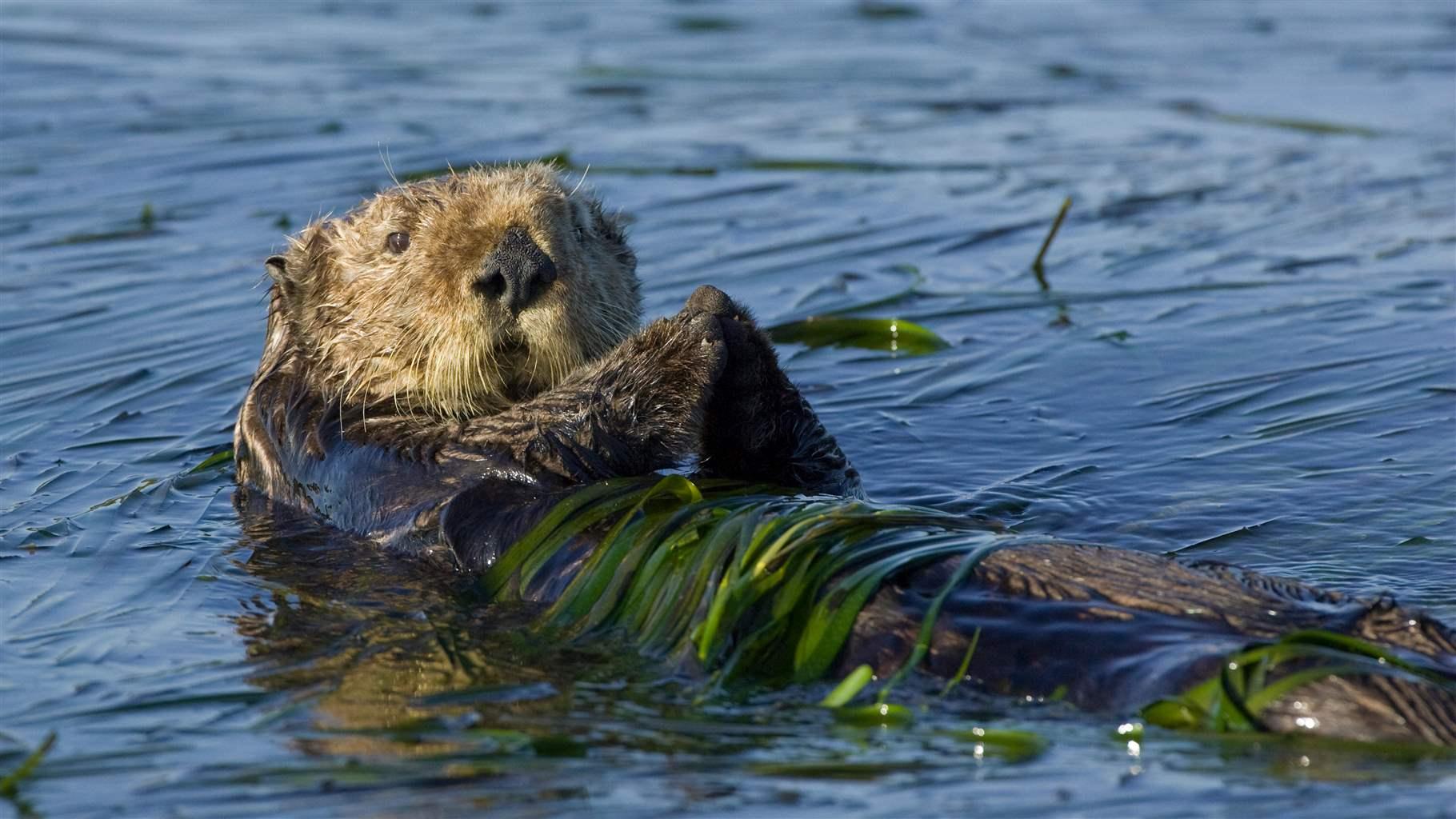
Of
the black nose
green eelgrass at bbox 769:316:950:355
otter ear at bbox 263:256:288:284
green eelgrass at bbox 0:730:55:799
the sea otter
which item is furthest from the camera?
green eelgrass at bbox 769:316:950:355

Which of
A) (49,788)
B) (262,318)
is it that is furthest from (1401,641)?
(262,318)

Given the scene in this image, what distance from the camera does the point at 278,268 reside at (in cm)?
578

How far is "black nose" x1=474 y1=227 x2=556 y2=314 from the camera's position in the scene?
4.94m

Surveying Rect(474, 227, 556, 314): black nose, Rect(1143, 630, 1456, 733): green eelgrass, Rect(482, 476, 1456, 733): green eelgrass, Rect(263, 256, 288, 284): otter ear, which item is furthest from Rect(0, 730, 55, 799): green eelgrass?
Rect(263, 256, 288, 284): otter ear

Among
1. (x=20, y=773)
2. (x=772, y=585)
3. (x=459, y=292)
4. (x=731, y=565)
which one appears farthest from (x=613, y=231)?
(x=20, y=773)

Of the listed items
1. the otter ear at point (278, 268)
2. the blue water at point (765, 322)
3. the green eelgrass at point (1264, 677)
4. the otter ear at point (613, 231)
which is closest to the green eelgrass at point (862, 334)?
the blue water at point (765, 322)

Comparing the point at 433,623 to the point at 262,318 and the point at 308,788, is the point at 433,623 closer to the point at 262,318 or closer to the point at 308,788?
the point at 308,788

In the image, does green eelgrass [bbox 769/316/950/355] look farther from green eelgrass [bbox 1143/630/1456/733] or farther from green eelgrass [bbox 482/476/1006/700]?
green eelgrass [bbox 1143/630/1456/733]

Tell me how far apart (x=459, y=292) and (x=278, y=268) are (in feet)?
3.26

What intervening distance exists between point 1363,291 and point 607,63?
657 centimetres

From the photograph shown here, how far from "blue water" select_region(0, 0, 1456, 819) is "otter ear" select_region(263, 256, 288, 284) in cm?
77

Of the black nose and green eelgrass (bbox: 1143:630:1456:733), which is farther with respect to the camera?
the black nose

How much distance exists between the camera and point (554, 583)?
4.65 m

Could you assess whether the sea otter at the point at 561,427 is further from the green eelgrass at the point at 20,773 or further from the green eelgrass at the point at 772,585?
the green eelgrass at the point at 20,773
